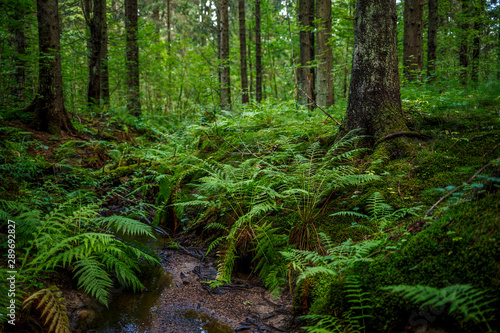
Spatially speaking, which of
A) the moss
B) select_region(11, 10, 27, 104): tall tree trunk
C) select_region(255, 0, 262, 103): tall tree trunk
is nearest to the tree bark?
select_region(11, 10, 27, 104): tall tree trunk

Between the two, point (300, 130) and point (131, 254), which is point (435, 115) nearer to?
point (300, 130)

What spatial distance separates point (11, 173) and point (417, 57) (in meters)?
11.3

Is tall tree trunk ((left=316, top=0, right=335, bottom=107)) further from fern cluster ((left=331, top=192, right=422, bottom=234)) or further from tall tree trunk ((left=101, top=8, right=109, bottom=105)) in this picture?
tall tree trunk ((left=101, top=8, right=109, bottom=105))

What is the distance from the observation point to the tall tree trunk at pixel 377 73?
3904 mm

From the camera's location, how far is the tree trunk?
6824 millimetres

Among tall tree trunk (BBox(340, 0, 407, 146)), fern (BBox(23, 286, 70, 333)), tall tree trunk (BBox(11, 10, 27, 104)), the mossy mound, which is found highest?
tall tree trunk (BBox(11, 10, 27, 104))

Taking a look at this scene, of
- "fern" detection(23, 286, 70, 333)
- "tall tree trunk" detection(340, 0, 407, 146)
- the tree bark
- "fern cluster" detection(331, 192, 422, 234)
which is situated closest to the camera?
"fern" detection(23, 286, 70, 333)

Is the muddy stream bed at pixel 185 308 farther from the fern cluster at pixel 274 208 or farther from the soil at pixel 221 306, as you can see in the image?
the fern cluster at pixel 274 208

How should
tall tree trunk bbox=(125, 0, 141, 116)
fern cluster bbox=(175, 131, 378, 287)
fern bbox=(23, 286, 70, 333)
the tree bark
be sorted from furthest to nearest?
1. tall tree trunk bbox=(125, 0, 141, 116)
2. the tree bark
3. fern cluster bbox=(175, 131, 378, 287)
4. fern bbox=(23, 286, 70, 333)

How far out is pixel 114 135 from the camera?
8953 millimetres

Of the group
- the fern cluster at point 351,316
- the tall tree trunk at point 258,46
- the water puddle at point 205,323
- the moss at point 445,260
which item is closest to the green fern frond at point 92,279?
the water puddle at point 205,323

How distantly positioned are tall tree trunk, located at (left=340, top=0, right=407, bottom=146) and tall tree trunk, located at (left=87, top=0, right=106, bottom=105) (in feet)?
30.3

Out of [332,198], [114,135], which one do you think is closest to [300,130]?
[332,198]

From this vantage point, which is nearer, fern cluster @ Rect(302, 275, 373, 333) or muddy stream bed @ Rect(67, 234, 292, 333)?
fern cluster @ Rect(302, 275, 373, 333)
